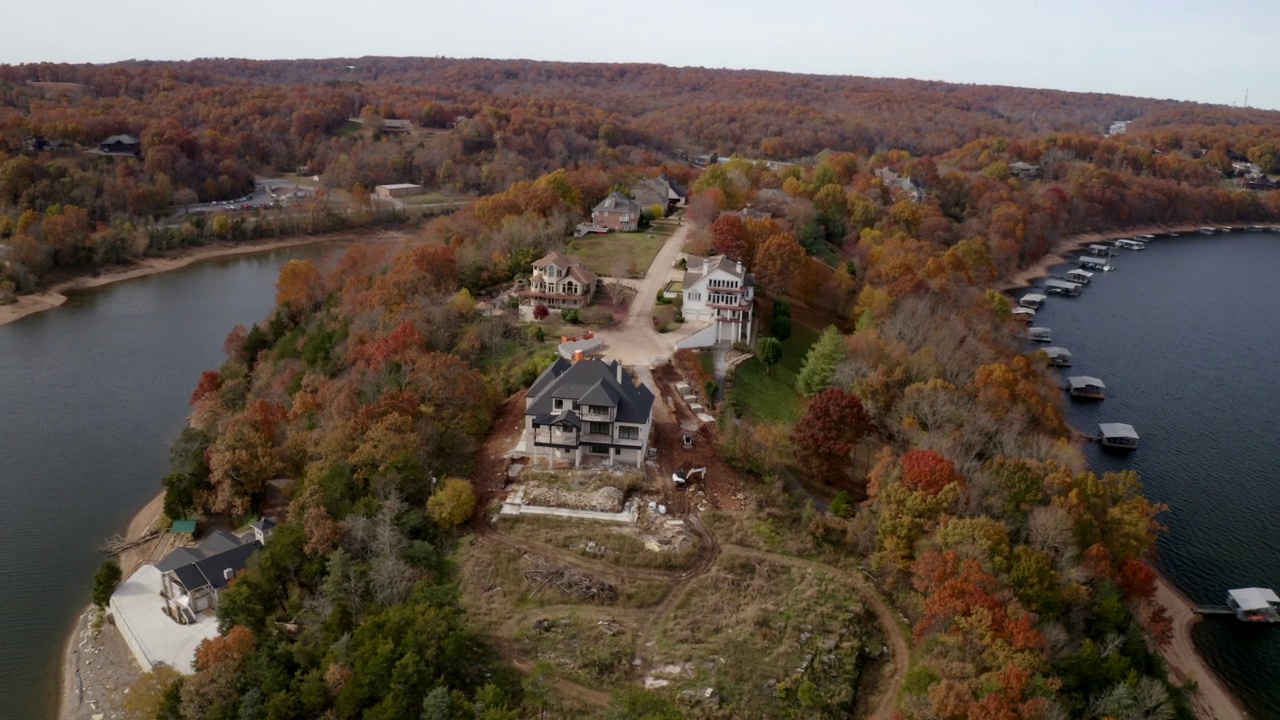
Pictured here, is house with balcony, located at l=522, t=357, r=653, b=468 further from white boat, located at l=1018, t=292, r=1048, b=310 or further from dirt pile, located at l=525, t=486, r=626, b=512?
white boat, located at l=1018, t=292, r=1048, b=310

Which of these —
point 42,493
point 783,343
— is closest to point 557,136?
point 783,343

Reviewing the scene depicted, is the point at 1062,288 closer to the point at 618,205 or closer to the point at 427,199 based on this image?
the point at 618,205

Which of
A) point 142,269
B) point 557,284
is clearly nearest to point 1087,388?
point 557,284

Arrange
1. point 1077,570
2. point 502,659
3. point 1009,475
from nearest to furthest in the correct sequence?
point 502,659 → point 1077,570 → point 1009,475

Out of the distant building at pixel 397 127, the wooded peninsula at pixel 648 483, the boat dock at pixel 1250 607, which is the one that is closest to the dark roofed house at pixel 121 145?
the wooded peninsula at pixel 648 483

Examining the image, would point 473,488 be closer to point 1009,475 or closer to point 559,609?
point 559,609

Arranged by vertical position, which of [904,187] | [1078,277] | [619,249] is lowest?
[1078,277]

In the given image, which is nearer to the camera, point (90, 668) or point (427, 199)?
point (90, 668)
